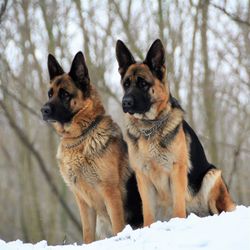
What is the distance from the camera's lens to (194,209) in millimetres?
6699

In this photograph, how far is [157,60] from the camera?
248 inches

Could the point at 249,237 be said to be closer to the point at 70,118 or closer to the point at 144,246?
the point at 144,246

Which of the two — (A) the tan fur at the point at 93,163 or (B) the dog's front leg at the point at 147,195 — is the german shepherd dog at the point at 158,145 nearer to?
(B) the dog's front leg at the point at 147,195

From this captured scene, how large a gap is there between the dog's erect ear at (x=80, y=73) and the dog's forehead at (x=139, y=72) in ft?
2.45

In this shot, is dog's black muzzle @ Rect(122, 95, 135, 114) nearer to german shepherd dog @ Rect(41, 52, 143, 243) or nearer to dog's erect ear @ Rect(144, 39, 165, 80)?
dog's erect ear @ Rect(144, 39, 165, 80)

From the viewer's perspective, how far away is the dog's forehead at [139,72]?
6.18 meters

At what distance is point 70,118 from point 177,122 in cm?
153

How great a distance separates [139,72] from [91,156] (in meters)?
1.32

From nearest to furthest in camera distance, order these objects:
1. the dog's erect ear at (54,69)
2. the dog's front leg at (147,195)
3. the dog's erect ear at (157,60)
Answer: the dog's front leg at (147,195) → the dog's erect ear at (157,60) → the dog's erect ear at (54,69)

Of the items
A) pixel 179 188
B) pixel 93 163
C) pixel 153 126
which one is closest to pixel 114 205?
pixel 93 163

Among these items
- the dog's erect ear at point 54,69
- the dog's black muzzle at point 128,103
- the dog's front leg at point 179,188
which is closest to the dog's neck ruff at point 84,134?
the dog's black muzzle at point 128,103

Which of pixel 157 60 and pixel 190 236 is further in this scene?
pixel 157 60

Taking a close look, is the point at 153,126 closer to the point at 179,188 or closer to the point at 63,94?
the point at 179,188

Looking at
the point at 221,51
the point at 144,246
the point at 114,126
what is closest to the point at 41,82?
the point at 221,51
